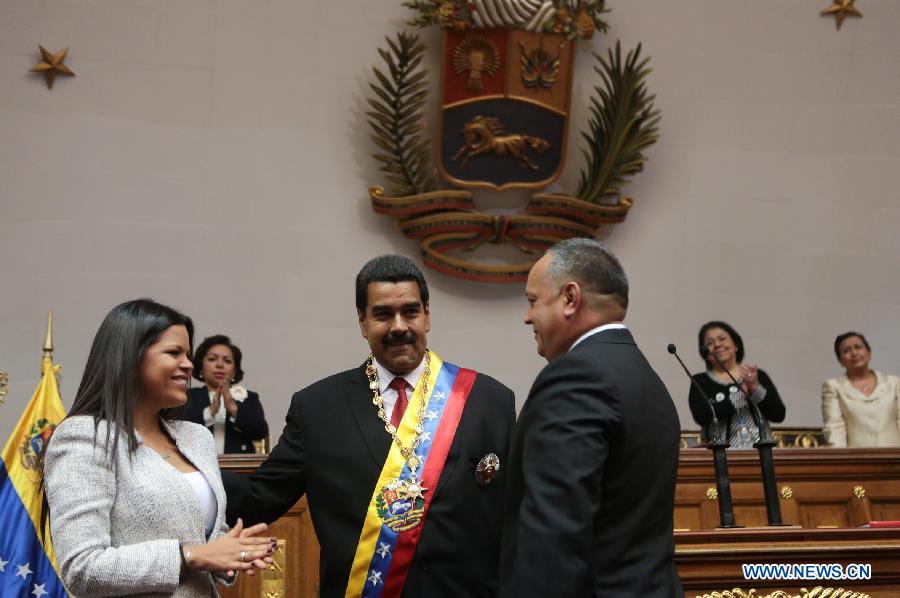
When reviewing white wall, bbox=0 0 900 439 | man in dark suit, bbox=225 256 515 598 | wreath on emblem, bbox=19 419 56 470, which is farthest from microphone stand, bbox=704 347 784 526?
white wall, bbox=0 0 900 439

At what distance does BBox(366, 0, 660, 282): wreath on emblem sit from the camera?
6.36 meters

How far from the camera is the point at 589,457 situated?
6.51 ft

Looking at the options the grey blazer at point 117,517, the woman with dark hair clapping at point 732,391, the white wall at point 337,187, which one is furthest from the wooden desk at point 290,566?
the white wall at point 337,187

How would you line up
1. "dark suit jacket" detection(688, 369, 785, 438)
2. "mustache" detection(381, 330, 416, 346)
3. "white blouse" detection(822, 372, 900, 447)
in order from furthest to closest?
"white blouse" detection(822, 372, 900, 447) < "dark suit jacket" detection(688, 369, 785, 438) < "mustache" detection(381, 330, 416, 346)

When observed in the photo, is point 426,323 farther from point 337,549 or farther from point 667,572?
point 667,572

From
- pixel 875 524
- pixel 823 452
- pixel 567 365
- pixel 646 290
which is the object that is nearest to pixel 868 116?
pixel 646 290

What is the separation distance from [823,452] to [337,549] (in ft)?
8.75

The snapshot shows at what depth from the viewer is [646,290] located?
6645 millimetres

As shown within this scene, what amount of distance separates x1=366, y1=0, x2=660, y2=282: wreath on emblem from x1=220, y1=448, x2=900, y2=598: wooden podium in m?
2.20

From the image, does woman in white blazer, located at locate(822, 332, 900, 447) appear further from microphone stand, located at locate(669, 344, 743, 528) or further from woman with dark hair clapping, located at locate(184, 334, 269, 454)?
woman with dark hair clapping, located at locate(184, 334, 269, 454)

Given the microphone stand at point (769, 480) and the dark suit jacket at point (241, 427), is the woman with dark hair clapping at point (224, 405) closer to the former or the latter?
the dark suit jacket at point (241, 427)

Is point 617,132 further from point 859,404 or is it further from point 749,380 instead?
point 859,404

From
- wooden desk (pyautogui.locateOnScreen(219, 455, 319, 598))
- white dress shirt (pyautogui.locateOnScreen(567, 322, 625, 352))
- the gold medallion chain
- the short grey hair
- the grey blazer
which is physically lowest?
wooden desk (pyautogui.locateOnScreen(219, 455, 319, 598))

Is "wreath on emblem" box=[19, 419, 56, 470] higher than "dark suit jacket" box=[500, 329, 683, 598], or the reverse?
"wreath on emblem" box=[19, 419, 56, 470]
